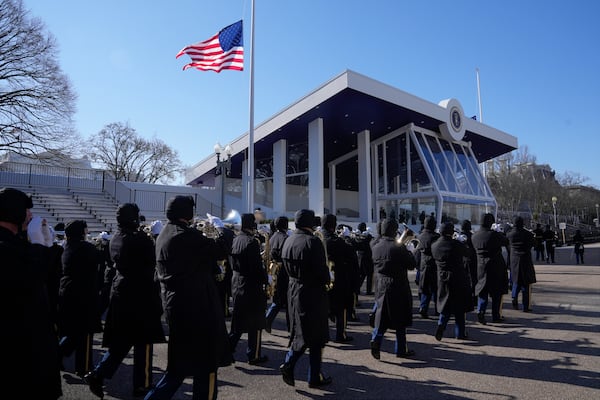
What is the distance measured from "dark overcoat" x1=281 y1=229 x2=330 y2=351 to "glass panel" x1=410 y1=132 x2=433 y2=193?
24821 millimetres

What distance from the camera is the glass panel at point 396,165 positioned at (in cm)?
2916

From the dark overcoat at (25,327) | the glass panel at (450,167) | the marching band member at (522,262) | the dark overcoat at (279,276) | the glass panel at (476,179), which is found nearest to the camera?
the dark overcoat at (25,327)

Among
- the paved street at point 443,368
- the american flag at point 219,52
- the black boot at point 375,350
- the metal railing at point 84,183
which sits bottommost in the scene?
the paved street at point 443,368

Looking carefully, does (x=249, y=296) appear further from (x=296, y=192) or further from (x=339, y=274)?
(x=296, y=192)

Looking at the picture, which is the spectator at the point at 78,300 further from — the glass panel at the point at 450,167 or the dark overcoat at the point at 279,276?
the glass panel at the point at 450,167

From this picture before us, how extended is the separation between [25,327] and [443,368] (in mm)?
4727

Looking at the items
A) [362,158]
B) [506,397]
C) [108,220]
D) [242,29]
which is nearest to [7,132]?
[108,220]

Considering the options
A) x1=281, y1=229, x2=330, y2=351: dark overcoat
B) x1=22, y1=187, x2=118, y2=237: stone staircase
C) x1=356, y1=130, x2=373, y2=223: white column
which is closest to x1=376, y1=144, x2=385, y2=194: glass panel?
x1=356, y1=130, x2=373, y2=223: white column

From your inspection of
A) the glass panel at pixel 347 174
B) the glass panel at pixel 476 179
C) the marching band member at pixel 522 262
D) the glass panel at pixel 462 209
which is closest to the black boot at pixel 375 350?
the marching band member at pixel 522 262

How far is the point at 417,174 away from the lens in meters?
28.4

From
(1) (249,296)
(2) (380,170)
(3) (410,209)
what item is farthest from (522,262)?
(2) (380,170)

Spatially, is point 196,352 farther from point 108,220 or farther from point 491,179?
point 491,179

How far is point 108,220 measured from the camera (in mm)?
19859

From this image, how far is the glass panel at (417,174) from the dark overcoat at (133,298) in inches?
1016
